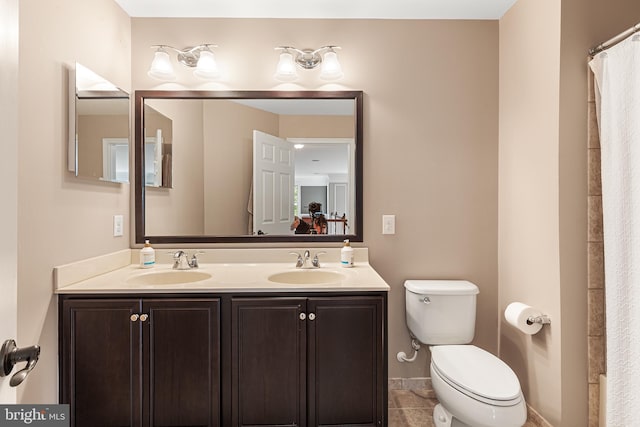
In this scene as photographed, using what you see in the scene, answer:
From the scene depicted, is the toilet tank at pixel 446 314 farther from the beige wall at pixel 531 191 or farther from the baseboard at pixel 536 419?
the baseboard at pixel 536 419

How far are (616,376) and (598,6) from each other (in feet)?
5.51

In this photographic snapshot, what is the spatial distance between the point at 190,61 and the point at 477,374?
2289 mm

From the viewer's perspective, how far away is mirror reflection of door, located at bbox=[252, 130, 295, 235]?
2.18m

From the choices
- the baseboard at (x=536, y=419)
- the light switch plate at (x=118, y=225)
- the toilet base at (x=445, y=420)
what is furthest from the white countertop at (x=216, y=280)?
the baseboard at (x=536, y=419)

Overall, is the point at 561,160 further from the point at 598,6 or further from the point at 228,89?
the point at 228,89

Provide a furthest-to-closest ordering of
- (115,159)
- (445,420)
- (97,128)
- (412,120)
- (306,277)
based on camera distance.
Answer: (412,120)
(306,277)
(115,159)
(97,128)
(445,420)

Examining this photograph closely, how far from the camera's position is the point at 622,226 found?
4.62 ft

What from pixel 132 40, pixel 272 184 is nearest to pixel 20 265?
pixel 272 184

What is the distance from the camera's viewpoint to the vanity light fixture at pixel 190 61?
2033 mm

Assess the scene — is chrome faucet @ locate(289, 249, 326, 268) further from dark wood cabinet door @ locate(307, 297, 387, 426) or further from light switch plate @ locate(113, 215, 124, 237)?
light switch plate @ locate(113, 215, 124, 237)

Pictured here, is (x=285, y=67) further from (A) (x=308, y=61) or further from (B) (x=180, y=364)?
(B) (x=180, y=364)

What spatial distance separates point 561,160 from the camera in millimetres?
1637

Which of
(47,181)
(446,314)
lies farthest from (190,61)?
(446,314)

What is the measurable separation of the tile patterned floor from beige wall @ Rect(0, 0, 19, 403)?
1799 mm
